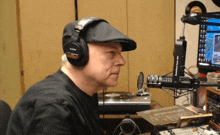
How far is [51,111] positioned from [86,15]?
1.88 metres

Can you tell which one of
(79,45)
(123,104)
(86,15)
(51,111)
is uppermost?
(86,15)

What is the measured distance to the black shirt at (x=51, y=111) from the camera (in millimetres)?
667

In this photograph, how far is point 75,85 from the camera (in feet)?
3.02

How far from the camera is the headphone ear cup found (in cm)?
83

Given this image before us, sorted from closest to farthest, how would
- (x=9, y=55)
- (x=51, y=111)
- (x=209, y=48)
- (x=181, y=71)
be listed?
(x=51, y=111)
(x=181, y=71)
(x=209, y=48)
(x=9, y=55)

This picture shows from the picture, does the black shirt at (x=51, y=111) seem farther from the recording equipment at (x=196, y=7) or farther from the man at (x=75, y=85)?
the recording equipment at (x=196, y=7)

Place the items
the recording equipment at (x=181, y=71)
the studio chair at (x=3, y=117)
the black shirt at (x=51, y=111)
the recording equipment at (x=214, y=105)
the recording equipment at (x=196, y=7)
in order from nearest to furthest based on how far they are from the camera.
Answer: the black shirt at (x=51, y=111)
the recording equipment at (x=181, y=71)
the studio chair at (x=3, y=117)
the recording equipment at (x=214, y=105)
the recording equipment at (x=196, y=7)

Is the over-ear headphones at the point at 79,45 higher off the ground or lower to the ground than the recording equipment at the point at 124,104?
higher

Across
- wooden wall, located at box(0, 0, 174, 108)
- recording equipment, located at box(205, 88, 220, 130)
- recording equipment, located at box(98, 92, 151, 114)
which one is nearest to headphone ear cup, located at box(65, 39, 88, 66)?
recording equipment, located at box(98, 92, 151, 114)

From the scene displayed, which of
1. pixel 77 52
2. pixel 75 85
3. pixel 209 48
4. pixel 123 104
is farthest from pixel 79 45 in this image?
pixel 209 48

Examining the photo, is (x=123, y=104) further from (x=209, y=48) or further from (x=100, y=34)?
(x=100, y=34)

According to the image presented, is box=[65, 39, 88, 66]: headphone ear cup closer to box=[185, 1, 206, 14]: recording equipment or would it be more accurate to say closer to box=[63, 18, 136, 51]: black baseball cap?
box=[63, 18, 136, 51]: black baseball cap

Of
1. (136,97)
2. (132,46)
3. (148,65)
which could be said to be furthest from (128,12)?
(132,46)

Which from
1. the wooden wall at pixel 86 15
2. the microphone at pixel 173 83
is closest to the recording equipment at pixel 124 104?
the microphone at pixel 173 83
